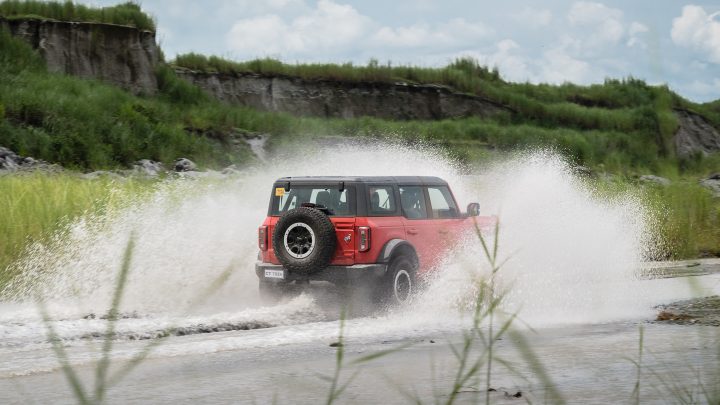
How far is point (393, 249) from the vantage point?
11.5m

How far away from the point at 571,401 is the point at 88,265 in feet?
29.0

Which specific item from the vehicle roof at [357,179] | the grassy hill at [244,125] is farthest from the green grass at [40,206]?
the vehicle roof at [357,179]

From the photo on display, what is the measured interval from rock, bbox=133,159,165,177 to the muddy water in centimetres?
1167

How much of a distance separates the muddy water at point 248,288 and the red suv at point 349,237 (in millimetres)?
265

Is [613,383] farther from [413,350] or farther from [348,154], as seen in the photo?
[348,154]

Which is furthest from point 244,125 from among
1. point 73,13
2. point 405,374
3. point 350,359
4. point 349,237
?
point 405,374

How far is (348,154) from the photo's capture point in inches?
1747

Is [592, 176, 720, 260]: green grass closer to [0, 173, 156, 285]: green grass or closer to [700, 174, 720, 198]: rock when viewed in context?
[0, 173, 156, 285]: green grass

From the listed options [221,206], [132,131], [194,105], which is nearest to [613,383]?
[221,206]

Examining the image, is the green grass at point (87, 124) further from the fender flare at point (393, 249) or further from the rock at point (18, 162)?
the fender flare at point (393, 249)

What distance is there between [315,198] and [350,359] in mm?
4149

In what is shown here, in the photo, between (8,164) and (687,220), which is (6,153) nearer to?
(8,164)

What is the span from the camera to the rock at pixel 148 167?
106 feet

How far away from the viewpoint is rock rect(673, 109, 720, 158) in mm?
66000
